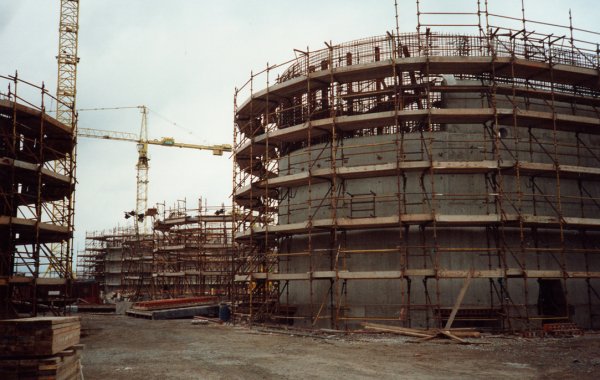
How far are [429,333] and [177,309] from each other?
18.9 meters

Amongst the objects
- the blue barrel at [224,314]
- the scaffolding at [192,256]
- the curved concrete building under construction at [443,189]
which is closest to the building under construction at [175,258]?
the scaffolding at [192,256]

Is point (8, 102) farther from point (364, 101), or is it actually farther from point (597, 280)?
point (597, 280)

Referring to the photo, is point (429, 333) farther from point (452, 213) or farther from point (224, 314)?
point (224, 314)

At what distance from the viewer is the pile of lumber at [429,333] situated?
18059 mm

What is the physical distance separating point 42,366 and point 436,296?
15373 mm

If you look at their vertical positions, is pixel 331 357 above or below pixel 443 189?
below

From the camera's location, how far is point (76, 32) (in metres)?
58.9

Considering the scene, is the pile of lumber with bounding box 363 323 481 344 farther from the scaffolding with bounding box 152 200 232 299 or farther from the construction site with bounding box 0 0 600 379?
the scaffolding with bounding box 152 200 232 299

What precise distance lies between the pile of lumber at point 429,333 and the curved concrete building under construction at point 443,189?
83cm

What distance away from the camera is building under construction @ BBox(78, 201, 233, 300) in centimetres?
4272

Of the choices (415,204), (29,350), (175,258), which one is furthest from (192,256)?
(29,350)

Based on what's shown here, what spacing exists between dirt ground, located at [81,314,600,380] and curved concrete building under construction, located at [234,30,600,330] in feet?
7.97

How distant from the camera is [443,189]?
2186 cm

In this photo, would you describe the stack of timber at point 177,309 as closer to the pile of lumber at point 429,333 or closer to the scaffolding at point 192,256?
the scaffolding at point 192,256
